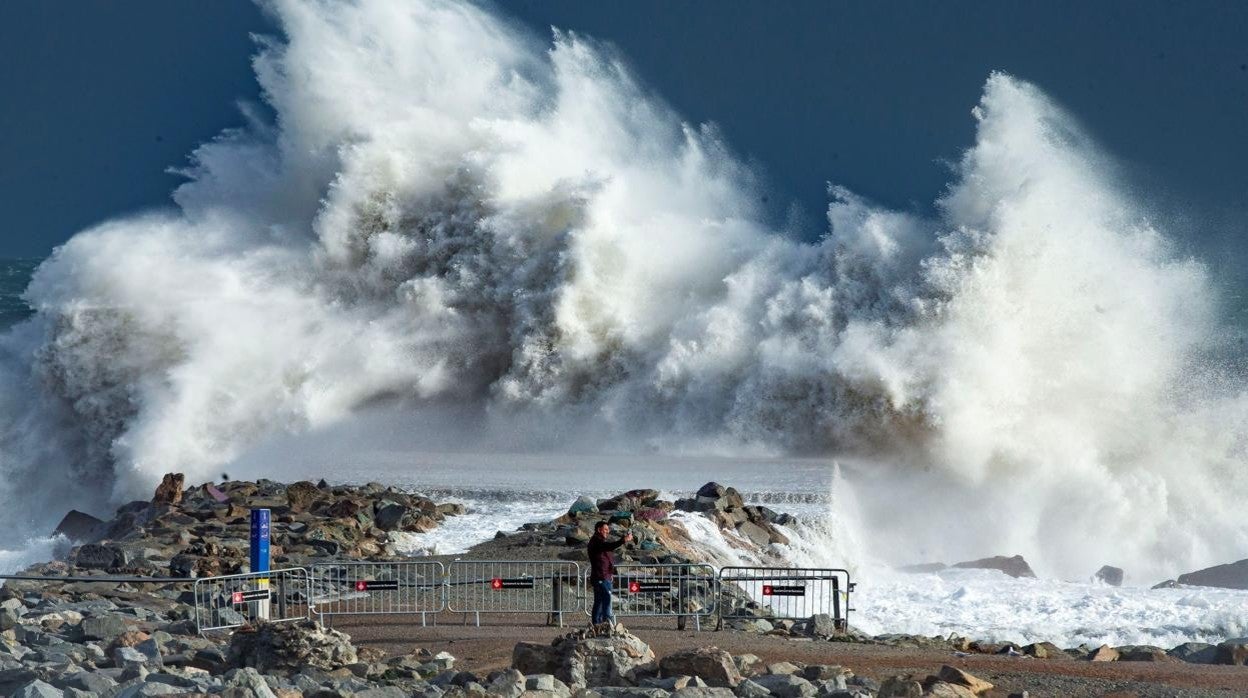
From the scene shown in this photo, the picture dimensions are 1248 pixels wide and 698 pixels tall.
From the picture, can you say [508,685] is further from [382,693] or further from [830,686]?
[830,686]

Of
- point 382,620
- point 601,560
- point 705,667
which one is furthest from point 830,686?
point 382,620

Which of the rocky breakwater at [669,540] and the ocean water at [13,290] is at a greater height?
the ocean water at [13,290]

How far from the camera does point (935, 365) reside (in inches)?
1236

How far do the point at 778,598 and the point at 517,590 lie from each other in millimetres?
3030

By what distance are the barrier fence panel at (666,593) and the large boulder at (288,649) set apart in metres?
3.85

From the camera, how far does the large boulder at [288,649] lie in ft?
37.4

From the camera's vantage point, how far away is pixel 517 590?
1606 cm

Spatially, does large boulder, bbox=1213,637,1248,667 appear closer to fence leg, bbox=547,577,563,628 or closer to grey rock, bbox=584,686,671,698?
grey rock, bbox=584,686,671,698

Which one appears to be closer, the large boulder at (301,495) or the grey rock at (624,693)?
the grey rock at (624,693)

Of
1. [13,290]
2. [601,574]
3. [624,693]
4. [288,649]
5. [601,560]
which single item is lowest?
[624,693]

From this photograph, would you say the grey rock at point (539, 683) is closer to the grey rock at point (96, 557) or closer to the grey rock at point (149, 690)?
the grey rock at point (149, 690)

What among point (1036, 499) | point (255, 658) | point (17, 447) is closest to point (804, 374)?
point (1036, 499)

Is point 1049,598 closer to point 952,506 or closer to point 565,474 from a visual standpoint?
point 952,506

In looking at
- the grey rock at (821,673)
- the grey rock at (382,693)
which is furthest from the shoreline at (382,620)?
the grey rock at (382,693)
